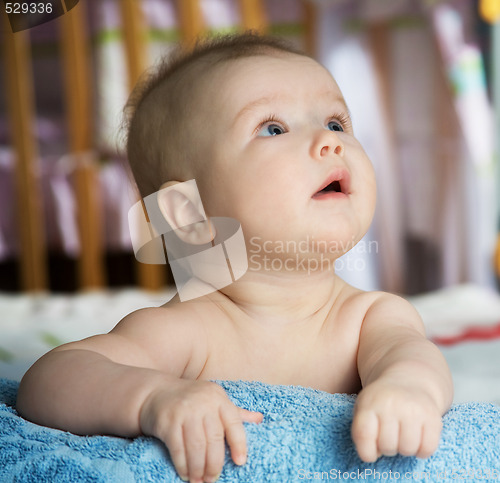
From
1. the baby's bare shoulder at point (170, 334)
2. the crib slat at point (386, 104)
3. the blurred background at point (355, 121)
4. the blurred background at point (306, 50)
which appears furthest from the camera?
the blurred background at point (306, 50)

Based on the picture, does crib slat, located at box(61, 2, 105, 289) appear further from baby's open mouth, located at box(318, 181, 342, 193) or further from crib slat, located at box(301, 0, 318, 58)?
baby's open mouth, located at box(318, 181, 342, 193)

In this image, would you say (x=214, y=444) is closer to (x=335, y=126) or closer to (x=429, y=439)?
(x=429, y=439)

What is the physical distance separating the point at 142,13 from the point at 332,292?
138cm

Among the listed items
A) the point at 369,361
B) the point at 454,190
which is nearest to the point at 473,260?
the point at 454,190

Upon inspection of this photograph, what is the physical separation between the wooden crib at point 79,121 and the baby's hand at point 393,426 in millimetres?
1294

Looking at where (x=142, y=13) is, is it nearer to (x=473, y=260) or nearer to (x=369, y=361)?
(x=473, y=260)

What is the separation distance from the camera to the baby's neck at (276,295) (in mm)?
591

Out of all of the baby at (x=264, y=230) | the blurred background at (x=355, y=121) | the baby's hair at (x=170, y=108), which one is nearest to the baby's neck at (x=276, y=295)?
the baby at (x=264, y=230)

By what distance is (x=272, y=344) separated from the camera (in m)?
0.59

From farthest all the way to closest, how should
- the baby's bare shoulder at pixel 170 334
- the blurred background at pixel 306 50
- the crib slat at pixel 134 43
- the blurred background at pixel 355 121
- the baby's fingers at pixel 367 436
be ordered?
the crib slat at pixel 134 43 < the blurred background at pixel 306 50 < the blurred background at pixel 355 121 < the baby's bare shoulder at pixel 170 334 < the baby's fingers at pixel 367 436

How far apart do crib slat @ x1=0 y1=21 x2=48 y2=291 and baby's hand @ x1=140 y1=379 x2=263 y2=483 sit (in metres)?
1.44

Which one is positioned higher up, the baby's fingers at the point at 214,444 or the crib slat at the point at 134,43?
the crib slat at the point at 134,43

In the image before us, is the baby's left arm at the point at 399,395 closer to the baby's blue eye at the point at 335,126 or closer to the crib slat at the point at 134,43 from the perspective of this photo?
the baby's blue eye at the point at 335,126

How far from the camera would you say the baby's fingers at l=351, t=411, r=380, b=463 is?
388 mm
